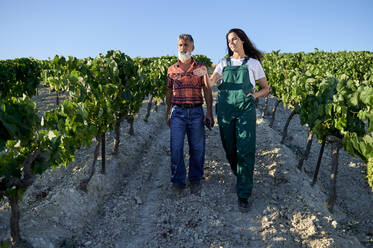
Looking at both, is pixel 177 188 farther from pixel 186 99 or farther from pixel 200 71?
pixel 200 71

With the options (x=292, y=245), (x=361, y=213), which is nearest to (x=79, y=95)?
(x=292, y=245)

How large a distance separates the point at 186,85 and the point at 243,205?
2.41 metres

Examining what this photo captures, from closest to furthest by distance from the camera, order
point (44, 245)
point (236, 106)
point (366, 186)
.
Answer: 1. point (44, 245)
2. point (236, 106)
3. point (366, 186)

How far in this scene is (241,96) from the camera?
15.9 feet

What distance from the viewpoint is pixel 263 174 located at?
22.2 ft

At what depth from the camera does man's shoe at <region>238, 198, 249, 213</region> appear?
207 inches

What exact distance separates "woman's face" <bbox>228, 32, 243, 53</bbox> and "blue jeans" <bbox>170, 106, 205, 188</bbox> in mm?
1215

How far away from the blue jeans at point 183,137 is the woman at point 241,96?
460mm

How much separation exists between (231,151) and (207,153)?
8.41 feet

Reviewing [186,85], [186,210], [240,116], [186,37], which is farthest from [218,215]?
[186,37]

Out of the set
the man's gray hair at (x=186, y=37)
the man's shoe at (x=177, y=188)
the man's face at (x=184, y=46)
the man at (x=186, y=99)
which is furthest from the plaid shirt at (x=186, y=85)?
the man's shoe at (x=177, y=188)

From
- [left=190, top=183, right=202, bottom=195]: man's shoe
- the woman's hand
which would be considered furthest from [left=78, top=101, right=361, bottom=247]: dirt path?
the woman's hand

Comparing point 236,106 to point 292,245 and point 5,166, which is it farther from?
point 5,166

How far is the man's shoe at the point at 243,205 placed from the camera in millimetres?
5262
